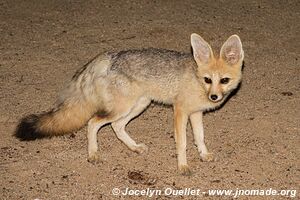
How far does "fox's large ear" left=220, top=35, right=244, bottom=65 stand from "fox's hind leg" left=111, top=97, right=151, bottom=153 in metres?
0.97

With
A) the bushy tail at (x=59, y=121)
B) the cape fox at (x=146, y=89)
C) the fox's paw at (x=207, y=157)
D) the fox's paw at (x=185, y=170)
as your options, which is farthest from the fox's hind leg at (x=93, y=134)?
the fox's paw at (x=207, y=157)

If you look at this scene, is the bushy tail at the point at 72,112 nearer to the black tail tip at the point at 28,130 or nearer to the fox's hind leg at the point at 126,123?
the black tail tip at the point at 28,130

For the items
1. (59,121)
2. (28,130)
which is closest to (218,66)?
(59,121)

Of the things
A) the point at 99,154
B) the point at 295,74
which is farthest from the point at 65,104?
the point at 295,74

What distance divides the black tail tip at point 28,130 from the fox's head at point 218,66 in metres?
1.73

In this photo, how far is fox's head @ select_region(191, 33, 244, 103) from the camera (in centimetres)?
475

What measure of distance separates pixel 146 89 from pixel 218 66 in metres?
0.76

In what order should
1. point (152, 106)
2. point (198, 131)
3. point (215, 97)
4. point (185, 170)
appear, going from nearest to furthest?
point (215, 97)
point (185, 170)
point (198, 131)
point (152, 106)

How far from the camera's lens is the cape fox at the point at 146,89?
4.81m

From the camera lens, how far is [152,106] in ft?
20.6

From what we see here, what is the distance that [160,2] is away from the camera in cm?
988

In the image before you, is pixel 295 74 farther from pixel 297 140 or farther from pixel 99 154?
pixel 99 154

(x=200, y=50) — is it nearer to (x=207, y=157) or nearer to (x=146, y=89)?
(x=146, y=89)

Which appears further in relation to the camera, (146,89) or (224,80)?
(146,89)
